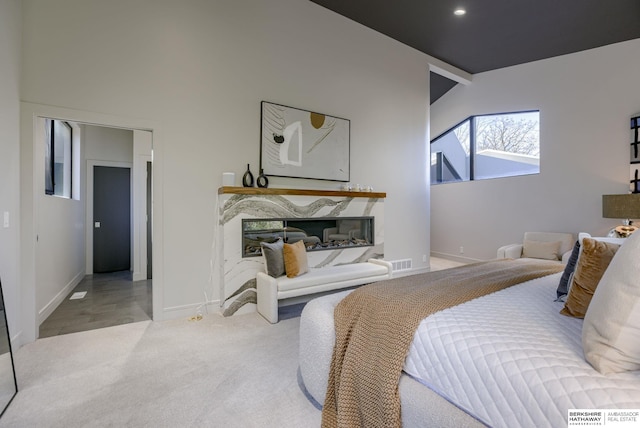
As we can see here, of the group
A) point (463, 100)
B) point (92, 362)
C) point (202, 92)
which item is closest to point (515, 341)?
point (92, 362)

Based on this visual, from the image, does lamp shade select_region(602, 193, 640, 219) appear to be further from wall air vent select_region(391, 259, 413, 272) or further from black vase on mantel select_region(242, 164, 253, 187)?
black vase on mantel select_region(242, 164, 253, 187)

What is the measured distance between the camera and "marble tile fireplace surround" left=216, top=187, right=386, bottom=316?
3.21 m

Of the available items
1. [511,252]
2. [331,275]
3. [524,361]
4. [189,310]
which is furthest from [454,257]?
[524,361]

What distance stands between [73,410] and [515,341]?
225 centimetres

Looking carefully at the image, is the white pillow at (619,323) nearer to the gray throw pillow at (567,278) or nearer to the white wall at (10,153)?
the gray throw pillow at (567,278)

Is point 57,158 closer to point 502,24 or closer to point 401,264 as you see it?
point 401,264

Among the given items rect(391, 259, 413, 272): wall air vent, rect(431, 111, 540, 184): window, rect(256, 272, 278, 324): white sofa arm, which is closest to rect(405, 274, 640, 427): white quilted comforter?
rect(256, 272, 278, 324): white sofa arm

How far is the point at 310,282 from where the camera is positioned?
10.5ft

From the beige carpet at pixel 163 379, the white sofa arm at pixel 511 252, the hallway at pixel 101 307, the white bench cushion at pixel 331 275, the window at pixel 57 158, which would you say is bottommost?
the beige carpet at pixel 163 379

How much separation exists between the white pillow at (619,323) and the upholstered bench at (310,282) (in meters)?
2.39

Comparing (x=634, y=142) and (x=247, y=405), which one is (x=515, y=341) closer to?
(x=247, y=405)

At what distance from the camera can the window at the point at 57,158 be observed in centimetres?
349

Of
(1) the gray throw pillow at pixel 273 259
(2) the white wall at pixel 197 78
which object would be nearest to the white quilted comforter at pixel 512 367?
(1) the gray throw pillow at pixel 273 259

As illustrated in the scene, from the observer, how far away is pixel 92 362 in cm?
221
